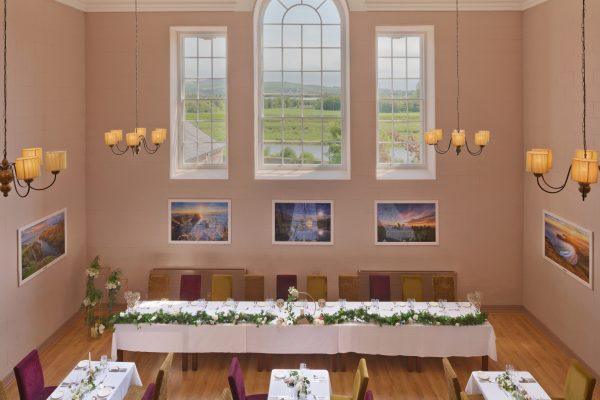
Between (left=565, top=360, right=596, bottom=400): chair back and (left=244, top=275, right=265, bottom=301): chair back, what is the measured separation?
5947mm

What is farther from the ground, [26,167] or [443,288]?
[26,167]

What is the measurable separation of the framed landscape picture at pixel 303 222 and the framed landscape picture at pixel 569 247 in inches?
162

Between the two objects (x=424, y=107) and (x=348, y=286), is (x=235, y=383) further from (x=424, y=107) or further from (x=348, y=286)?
(x=424, y=107)

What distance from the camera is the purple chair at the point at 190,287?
11773 mm

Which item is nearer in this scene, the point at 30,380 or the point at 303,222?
the point at 30,380

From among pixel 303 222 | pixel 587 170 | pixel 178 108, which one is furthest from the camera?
pixel 178 108

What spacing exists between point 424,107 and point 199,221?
5.19 metres

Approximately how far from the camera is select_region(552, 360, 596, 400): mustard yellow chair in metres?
6.79

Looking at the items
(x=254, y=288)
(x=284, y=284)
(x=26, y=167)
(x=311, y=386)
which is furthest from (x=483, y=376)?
(x=26, y=167)

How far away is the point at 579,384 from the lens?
7.00m

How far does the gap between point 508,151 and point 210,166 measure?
606 cm

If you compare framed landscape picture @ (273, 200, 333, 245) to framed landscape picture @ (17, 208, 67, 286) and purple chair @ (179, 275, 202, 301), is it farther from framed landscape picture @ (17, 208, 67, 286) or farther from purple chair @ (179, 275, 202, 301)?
framed landscape picture @ (17, 208, 67, 286)

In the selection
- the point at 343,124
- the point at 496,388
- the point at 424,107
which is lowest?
the point at 496,388

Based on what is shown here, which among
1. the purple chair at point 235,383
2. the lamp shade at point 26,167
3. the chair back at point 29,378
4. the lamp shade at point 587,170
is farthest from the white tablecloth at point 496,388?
the lamp shade at point 26,167
